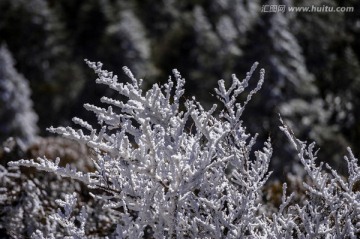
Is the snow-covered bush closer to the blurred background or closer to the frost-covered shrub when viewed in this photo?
the blurred background

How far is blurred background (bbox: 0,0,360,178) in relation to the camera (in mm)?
17953

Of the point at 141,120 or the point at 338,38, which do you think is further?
the point at 338,38

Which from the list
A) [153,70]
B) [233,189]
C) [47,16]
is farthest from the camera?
[47,16]

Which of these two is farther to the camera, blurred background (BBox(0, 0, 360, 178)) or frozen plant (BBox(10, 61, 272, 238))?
blurred background (BBox(0, 0, 360, 178))

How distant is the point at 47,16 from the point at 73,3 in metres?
4.45

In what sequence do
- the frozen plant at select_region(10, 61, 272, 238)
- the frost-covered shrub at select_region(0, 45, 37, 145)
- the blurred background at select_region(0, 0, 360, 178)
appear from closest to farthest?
1. the frozen plant at select_region(10, 61, 272, 238)
2. the blurred background at select_region(0, 0, 360, 178)
3. the frost-covered shrub at select_region(0, 45, 37, 145)

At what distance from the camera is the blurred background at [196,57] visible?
1795 cm

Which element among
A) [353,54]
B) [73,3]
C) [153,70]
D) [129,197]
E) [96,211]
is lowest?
[129,197]

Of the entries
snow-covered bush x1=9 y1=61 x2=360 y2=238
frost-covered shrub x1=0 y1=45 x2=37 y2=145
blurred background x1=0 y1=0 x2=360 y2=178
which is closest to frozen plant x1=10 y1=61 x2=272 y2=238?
snow-covered bush x1=9 y1=61 x2=360 y2=238

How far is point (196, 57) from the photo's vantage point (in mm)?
30391

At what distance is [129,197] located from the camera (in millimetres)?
3635

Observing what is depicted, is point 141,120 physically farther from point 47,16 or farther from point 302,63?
point 47,16

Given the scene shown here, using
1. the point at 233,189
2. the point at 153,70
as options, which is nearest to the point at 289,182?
the point at 233,189

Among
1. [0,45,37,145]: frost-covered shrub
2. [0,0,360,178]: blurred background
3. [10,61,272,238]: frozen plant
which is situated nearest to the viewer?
[10,61,272,238]: frozen plant
